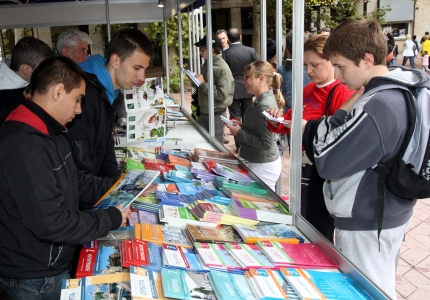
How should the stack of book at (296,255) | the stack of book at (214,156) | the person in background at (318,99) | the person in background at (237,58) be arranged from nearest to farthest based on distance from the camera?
1. the stack of book at (296,255)
2. the person in background at (318,99)
3. the stack of book at (214,156)
4. the person in background at (237,58)

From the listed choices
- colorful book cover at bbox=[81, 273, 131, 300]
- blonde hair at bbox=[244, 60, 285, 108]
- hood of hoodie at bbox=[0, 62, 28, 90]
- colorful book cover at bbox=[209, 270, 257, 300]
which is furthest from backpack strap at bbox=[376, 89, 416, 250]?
hood of hoodie at bbox=[0, 62, 28, 90]

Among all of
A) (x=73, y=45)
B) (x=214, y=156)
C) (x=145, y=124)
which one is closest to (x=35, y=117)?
(x=214, y=156)

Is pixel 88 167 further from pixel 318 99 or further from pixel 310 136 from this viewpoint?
pixel 318 99

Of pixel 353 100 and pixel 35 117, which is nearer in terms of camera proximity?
pixel 35 117

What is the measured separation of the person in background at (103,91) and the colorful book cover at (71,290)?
711 millimetres

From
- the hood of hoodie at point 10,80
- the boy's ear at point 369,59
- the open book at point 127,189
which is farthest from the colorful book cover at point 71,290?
the hood of hoodie at point 10,80

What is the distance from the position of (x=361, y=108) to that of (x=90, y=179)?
1.25 metres

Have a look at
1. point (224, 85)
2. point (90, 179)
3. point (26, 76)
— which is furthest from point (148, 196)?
point (224, 85)

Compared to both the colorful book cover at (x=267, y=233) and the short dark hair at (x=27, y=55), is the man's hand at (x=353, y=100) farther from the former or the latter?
the short dark hair at (x=27, y=55)

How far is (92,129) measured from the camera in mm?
2148

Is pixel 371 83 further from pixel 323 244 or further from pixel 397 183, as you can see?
pixel 323 244

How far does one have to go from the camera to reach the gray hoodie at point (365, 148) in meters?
1.51

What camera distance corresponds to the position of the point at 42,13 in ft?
20.6

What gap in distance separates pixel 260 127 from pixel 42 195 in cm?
187
